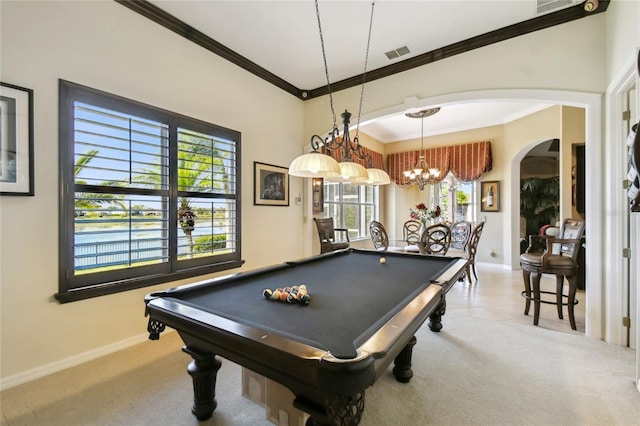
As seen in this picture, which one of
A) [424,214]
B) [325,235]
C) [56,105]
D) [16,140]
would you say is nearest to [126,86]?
[56,105]

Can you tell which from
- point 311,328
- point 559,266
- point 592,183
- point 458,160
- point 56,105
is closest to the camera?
point 311,328

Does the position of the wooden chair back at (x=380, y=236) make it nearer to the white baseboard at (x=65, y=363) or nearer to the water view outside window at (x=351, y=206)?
the water view outside window at (x=351, y=206)

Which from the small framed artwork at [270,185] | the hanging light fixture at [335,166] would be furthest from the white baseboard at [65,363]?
the hanging light fixture at [335,166]

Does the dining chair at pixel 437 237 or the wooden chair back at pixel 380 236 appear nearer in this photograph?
the dining chair at pixel 437 237

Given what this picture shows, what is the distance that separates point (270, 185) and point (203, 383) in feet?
9.50

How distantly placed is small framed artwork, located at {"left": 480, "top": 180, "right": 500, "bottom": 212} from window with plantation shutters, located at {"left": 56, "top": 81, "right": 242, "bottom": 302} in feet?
19.2

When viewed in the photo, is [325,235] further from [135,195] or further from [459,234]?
[459,234]

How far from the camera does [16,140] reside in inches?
79.2

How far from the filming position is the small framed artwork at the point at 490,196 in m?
6.21

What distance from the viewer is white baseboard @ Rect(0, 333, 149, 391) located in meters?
2.01

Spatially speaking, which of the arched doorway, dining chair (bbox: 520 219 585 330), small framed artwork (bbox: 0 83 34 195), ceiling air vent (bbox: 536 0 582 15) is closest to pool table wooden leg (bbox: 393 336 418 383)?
dining chair (bbox: 520 219 585 330)

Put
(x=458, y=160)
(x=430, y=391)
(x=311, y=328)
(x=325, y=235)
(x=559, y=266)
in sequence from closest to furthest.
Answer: (x=311, y=328) → (x=430, y=391) → (x=559, y=266) → (x=325, y=235) → (x=458, y=160)

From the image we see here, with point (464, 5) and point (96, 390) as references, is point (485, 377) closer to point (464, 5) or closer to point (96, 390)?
point (96, 390)

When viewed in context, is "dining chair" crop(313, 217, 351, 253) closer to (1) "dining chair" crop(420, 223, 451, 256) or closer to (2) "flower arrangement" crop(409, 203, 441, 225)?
(1) "dining chair" crop(420, 223, 451, 256)
